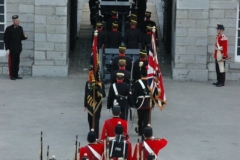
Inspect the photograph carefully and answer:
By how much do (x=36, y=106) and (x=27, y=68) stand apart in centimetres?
403

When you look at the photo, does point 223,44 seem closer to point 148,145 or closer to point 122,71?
point 122,71

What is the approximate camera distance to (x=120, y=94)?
59.8ft

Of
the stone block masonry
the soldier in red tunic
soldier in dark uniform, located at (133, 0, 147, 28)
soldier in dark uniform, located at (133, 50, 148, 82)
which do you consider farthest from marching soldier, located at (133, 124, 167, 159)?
soldier in dark uniform, located at (133, 0, 147, 28)

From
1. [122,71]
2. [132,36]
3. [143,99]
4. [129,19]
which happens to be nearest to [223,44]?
[132,36]

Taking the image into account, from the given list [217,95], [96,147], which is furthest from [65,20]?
[96,147]

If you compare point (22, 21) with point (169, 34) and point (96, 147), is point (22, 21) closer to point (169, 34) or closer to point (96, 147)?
point (169, 34)

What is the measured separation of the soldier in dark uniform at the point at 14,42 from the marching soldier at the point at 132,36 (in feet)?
10.2

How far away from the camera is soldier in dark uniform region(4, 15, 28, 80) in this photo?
24500 millimetres

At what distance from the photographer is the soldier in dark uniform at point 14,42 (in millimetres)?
24500

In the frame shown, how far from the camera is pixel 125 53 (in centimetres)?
2256

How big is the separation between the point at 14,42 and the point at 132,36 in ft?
11.5

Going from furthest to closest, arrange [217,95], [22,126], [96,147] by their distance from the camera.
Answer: [217,95]
[22,126]
[96,147]

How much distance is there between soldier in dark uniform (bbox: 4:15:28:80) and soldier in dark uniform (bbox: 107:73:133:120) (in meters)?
7.01

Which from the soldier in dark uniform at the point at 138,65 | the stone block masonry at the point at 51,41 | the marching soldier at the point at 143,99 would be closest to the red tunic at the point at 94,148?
the marching soldier at the point at 143,99
